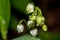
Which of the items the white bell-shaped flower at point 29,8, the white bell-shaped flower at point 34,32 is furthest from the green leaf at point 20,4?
the white bell-shaped flower at point 34,32

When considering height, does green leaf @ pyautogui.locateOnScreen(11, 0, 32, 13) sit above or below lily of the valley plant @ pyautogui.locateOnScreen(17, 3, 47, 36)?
above

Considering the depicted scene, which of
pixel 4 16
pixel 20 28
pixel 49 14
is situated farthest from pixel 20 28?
pixel 49 14

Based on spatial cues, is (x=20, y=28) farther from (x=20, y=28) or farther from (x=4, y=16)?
(x=4, y=16)

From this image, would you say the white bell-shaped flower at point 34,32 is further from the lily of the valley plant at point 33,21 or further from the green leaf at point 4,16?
the green leaf at point 4,16

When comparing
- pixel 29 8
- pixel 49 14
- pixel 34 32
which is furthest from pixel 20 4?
pixel 49 14

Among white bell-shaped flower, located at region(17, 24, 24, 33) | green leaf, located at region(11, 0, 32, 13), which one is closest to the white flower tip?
white bell-shaped flower, located at region(17, 24, 24, 33)

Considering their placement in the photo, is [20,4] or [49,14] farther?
[49,14]

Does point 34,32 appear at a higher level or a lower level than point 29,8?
lower

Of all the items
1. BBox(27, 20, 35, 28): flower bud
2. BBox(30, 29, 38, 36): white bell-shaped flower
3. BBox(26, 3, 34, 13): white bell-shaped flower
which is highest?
BBox(26, 3, 34, 13): white bell-shaped flower

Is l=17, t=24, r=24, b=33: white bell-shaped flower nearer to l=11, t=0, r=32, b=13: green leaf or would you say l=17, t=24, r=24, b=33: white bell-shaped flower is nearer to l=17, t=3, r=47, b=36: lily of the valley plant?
l=17, t=3, r=47, b=36: lily of the valley plant
